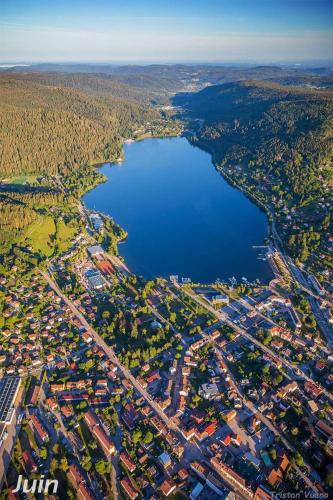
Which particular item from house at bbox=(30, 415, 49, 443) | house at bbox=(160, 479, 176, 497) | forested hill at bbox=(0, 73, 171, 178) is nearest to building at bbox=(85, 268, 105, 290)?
house at bbox=(30, 415, 49, 443)

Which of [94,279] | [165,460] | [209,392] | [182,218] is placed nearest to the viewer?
[165,460]

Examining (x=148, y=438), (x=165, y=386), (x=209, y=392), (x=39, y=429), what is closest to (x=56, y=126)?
(x=165, y=386)

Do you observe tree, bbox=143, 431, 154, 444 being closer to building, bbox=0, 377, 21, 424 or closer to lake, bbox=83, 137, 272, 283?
building, bbox=0, 377, 21, 424

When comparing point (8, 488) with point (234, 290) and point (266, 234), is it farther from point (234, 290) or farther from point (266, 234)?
point (266, 234)

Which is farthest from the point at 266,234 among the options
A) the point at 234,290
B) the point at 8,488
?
the point at 8,488

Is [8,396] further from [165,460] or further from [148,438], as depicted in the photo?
[165,460]

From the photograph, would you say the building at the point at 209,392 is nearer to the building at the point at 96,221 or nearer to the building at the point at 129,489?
the building at the point at 129,489

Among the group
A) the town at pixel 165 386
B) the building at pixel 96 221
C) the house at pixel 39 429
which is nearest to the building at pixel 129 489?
the town at pixel 165 386
